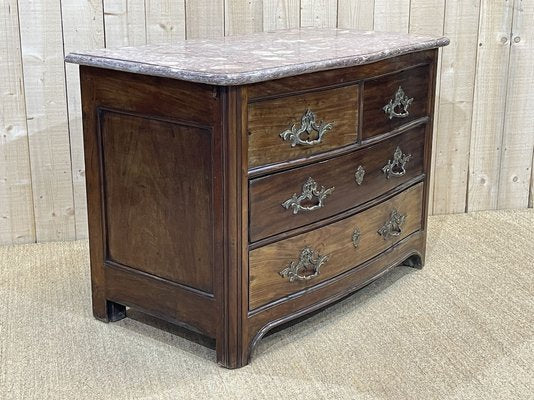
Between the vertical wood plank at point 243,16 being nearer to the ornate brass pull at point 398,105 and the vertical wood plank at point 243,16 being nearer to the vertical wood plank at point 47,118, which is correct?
the vertical wood plank at point 47,118

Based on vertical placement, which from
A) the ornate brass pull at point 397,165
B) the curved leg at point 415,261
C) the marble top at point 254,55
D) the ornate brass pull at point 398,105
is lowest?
the curved leg at point 415,261

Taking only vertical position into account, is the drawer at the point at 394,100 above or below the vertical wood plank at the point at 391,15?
below

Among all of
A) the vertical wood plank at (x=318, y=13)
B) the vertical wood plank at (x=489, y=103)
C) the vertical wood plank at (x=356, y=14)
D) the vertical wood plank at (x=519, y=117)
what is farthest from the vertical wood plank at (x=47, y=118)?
the vertical wood plank at (x=519, y=117)

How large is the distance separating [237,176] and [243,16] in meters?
1.18

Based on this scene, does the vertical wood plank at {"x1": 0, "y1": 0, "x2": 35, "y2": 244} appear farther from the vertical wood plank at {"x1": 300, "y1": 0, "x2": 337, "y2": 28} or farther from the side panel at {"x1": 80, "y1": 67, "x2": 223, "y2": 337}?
the vertical wood plank at {"x1": 300, "y1": 0, "x2": 337, "y2": 28}

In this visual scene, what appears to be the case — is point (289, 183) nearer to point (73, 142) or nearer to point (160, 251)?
point (160, 251)

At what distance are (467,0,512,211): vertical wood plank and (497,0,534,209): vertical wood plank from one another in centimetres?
3

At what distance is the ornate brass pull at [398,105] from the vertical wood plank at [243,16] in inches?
28.8

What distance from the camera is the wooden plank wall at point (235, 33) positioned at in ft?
10.4

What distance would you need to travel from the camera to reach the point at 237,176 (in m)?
2.30

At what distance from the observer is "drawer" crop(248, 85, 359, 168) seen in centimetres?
233

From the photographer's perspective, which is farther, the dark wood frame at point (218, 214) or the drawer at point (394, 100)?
the drawer at point (394, 100)

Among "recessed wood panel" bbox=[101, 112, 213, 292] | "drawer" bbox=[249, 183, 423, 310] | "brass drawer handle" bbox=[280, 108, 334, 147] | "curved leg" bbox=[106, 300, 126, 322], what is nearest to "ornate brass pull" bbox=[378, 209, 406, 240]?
"drawer" bbox=[249, 183, 423, 310]

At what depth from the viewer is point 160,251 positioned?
253 centimetres
